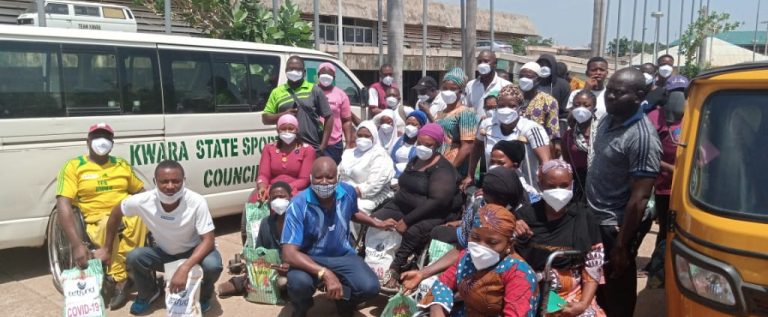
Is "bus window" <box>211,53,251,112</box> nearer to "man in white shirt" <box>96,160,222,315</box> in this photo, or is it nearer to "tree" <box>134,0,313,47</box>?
"man in white shirt" <box>96,160,222,315</box>

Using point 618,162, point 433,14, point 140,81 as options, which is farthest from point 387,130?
point 433,14

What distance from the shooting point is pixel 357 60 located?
2194cm

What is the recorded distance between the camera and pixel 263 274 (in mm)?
4500

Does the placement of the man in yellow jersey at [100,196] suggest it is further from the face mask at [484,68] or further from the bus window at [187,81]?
the face mask at [484,68]

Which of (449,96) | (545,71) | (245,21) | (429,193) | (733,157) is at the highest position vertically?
(245,21)

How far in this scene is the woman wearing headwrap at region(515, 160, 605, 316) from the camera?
10.3ft

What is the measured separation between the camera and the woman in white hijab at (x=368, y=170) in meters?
5.07

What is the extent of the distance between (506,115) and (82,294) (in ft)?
10.7

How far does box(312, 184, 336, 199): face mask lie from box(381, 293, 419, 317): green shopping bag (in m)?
0.85

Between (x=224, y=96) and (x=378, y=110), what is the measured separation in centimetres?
218

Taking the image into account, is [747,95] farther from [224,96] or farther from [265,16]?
[265,16]

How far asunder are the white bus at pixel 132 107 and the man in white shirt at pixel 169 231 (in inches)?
41.7

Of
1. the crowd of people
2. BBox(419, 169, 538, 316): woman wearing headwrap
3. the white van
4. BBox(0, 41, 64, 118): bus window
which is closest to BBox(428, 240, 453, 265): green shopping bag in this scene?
the crowd of people

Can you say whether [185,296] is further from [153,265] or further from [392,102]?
[392,102]
